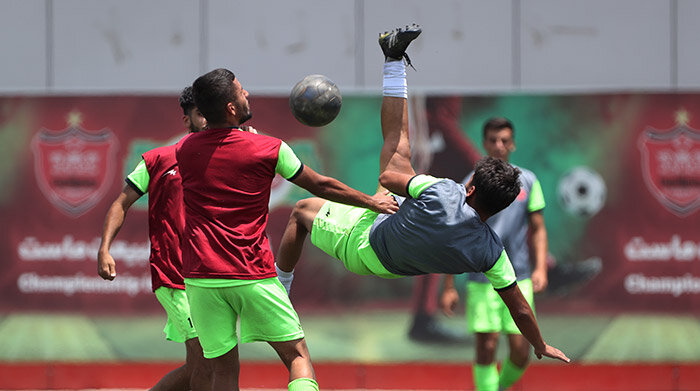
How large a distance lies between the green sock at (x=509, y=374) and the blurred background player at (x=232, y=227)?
296cm

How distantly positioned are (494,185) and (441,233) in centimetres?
39

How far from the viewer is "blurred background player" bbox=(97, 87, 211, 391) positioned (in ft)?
19.5

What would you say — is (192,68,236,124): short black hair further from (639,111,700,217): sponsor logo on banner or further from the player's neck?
(639,111,700,217): sponsor logo on banner

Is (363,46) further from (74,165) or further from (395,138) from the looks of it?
(395,138)

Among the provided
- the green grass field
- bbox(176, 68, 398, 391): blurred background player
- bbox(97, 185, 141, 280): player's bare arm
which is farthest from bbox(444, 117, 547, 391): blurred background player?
bbox(97, 185, 141, 280): player's bare arm

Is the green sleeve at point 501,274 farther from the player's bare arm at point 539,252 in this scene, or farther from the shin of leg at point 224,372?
the player's bare arm at point 539,252

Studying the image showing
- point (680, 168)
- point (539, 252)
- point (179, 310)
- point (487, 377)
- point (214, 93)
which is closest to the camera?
point (214, 93)

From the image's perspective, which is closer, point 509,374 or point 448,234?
point 448,234

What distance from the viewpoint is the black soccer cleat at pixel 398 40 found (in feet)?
19.5

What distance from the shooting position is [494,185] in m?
5.33

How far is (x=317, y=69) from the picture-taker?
1059cm

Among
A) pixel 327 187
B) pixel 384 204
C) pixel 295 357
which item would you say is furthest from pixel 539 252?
pixel 295 357

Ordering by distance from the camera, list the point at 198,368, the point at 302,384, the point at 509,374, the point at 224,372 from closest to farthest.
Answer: the point at 302,384 → the point at 224,372 → the point at 198,368 → the point at 509,374

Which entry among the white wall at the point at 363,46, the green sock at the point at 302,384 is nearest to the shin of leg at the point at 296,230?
the green sock at the point at 302,384
